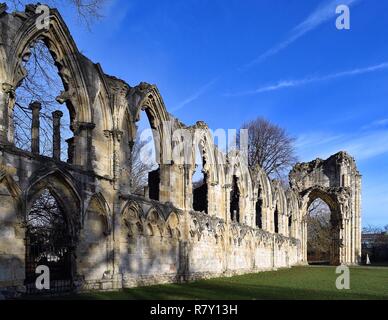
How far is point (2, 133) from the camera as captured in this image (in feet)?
30.2

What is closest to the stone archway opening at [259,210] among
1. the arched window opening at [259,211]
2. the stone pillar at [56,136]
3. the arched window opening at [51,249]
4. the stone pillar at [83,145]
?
the arched window opening at [259,211]

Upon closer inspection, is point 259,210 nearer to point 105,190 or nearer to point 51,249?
point 51,249

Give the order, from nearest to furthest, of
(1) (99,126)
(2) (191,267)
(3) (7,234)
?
(3) (7,234) → (1) (99,126) → (2) (191,267)

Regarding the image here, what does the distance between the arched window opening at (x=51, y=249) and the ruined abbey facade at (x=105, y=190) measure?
0.13 metres

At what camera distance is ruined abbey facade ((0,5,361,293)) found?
944 centimetres

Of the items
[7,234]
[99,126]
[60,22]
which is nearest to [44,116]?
[99,126]

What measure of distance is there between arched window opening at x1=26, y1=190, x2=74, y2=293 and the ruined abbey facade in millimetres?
129

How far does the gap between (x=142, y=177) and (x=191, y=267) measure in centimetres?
2106

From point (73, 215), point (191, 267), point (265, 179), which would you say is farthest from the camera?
point (265, 179)

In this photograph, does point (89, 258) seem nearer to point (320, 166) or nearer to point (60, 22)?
point (60, 22)

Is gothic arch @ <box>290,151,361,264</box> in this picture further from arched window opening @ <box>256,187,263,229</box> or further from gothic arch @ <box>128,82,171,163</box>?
gothic arch @ <box>128,82,171,163</box>

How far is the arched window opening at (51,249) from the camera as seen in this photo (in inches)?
421

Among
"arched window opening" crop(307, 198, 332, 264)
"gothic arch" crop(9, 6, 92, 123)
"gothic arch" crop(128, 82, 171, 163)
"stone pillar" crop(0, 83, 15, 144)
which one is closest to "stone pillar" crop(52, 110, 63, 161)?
"gothic arch" crop(9, 6, 92, 123)

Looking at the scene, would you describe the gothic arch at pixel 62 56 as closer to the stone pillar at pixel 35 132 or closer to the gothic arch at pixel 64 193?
the stone pillar at pixel 35 132
